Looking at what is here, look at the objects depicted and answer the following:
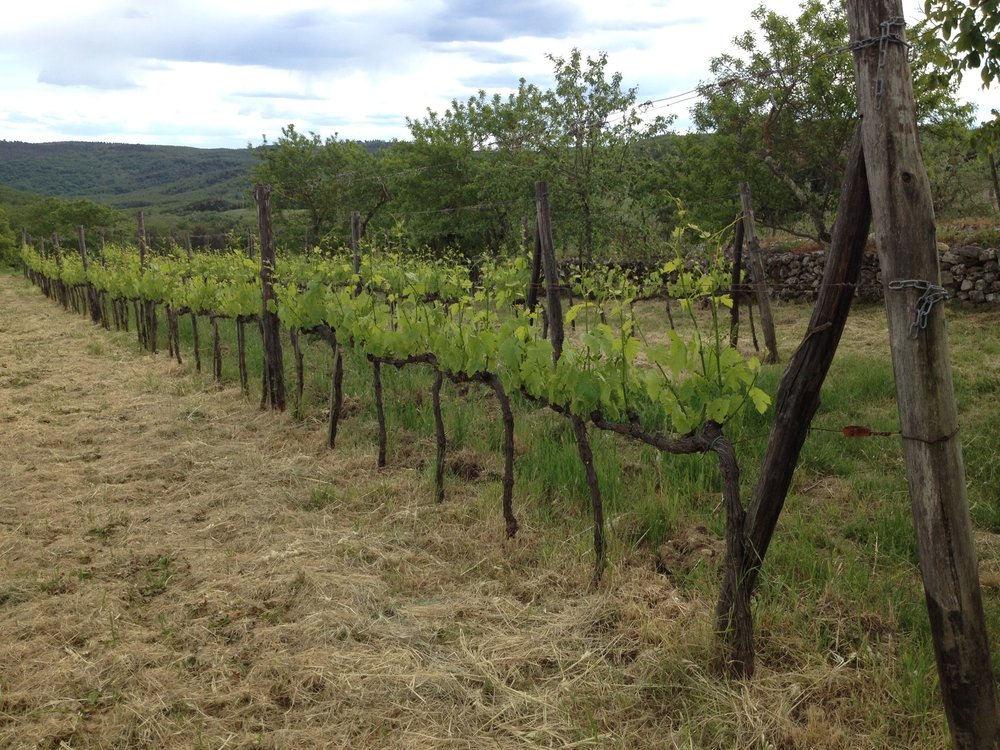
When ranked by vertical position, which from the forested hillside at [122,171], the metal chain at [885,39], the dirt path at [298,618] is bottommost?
the dirt path at [298,618]

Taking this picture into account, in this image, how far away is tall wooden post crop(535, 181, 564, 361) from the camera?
162 inches

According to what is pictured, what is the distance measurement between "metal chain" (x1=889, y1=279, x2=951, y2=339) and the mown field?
1318mm

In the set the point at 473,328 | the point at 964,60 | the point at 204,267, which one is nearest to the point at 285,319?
the point at 473,328

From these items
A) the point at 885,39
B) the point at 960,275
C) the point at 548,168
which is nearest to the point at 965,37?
the point at 885,39

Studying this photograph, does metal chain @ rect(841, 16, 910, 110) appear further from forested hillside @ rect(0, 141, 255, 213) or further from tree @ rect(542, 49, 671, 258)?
forested hillside @ rect(0, 141, 255, 213)

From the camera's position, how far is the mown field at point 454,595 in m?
2.74

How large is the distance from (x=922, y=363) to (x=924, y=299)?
20 centimetres

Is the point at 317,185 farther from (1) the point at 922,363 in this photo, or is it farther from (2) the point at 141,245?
(1) the point at 922,363

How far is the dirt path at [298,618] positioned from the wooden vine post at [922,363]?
39.3 inches

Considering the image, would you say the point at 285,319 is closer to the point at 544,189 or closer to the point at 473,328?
the point at 473,328

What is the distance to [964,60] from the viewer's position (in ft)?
14.1

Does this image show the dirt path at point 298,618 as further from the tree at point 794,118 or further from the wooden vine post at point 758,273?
the tree at point 794,118

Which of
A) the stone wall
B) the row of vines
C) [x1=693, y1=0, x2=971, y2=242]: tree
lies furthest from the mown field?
[x1=693, y1=0, x2=971, y2=242]: tree

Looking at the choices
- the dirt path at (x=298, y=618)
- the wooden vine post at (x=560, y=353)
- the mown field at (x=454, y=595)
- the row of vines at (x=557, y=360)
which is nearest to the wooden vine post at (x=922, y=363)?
the mown field at (x=454, y=595)
